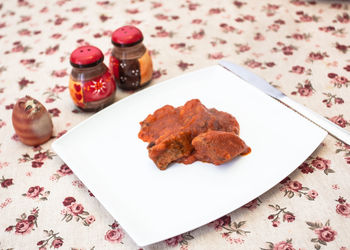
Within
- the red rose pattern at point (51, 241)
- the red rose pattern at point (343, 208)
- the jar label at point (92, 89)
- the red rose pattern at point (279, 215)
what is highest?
the jar label at point (92, 89)

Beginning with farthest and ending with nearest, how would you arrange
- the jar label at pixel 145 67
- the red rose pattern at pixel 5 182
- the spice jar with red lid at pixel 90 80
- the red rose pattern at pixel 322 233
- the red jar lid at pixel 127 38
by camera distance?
the jar label at pixel 145 67 → the red jar lid at pixel 127 38 → the spice jar with red lid at pixel 90 80 → the red rose pattern at pixel 5 182 → the red rose pattern at pixel 322 233

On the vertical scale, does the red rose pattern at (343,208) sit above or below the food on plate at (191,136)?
below

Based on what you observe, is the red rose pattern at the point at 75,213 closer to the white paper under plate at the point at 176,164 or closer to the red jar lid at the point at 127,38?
the white paper under plate at the point at 176,164

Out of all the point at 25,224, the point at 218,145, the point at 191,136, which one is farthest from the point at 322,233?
the point at 25,224

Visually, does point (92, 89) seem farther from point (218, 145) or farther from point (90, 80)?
point (218, 145)

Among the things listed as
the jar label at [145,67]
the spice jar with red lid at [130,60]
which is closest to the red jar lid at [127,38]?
the spice jar with red lid at [130,60]

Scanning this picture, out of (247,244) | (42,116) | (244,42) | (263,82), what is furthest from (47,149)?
(244,42)
